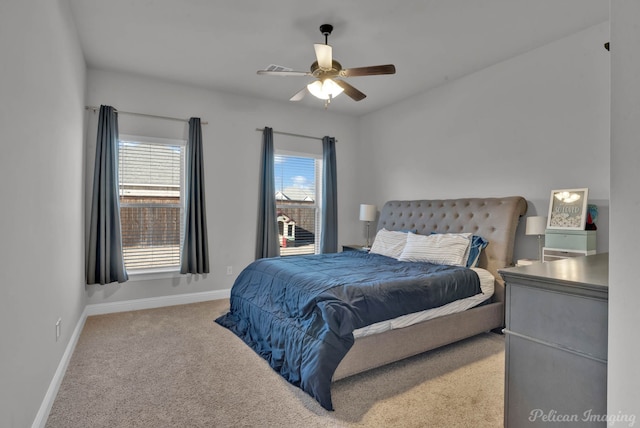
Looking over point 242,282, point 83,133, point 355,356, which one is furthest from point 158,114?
point 355,356

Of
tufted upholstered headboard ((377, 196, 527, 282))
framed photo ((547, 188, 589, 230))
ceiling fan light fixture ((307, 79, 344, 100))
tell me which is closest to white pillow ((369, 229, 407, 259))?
tufted upholstered headboard ((377, 196, 527, 282))

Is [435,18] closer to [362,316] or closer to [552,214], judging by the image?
[552,214]

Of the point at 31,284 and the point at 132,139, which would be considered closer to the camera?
the point at 31,284

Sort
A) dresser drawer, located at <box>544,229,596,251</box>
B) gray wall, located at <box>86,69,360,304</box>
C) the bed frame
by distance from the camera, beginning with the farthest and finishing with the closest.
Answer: gray wall, located at <box>86,69,360,304</box> → dresser drawer, located at <box>544,229,596,251</box> → the bed frame

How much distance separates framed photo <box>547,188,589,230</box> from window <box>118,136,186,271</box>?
4.36 m

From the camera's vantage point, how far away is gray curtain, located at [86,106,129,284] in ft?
12.8

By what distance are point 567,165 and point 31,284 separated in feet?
14.4

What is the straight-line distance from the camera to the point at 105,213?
3.93 m

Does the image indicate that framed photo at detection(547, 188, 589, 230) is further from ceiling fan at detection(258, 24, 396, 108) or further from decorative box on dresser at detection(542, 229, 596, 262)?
ceiling fan at detection(258, 24, 396, 108)

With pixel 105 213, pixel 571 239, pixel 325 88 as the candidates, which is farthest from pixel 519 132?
pixel 105 213

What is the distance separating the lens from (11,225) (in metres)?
1.54

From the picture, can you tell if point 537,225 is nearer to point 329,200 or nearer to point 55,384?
point 329,200

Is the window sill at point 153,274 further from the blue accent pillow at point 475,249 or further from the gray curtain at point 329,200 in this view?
the blue accent pillow at point 475,249

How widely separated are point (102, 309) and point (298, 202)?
3037 millimetres
